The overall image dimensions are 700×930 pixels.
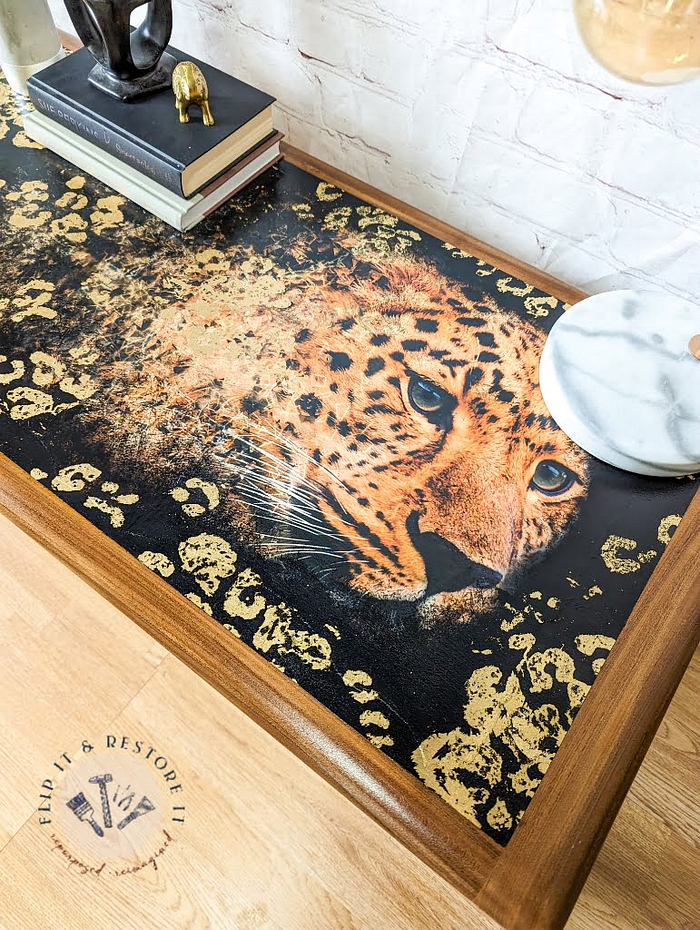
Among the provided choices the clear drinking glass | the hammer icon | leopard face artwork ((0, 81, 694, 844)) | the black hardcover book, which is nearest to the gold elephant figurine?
the black hardcover book

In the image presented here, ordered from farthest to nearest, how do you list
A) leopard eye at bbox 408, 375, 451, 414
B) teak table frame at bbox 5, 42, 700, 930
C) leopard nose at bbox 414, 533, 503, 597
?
leopard eye at bbox 408, 375, 451, 414
leopard nose at bbox 414, 533, 503, 597
teak table frame at bbox 5, 42, 700, 930

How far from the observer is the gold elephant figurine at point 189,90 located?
84cm

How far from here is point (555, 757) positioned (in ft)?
1.97

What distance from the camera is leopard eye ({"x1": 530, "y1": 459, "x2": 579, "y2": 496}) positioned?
0.74 meters

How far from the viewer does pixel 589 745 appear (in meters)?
0.60

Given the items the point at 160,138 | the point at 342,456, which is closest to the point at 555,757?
the point at 342,456

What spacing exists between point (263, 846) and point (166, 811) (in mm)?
143

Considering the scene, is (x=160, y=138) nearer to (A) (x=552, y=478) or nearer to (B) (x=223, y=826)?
(A) (x=552, y=478)

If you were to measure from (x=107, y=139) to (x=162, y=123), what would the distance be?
0.08 m

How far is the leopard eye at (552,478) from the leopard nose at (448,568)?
0.37 ft

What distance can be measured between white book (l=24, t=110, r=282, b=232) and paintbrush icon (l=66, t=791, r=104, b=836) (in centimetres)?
77

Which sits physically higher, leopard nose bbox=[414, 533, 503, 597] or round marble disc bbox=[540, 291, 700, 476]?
round marble disc bbox=[540, 291, 700, 476]

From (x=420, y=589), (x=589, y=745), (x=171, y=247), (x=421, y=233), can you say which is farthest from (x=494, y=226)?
(x=589, y=745)

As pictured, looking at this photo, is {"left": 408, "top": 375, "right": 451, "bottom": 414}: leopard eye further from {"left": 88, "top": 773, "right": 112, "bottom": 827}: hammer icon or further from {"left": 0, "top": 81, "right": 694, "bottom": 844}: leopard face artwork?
{"left": 88, "top": 773, "right": 112, "bottom": 827}: hammer icon
